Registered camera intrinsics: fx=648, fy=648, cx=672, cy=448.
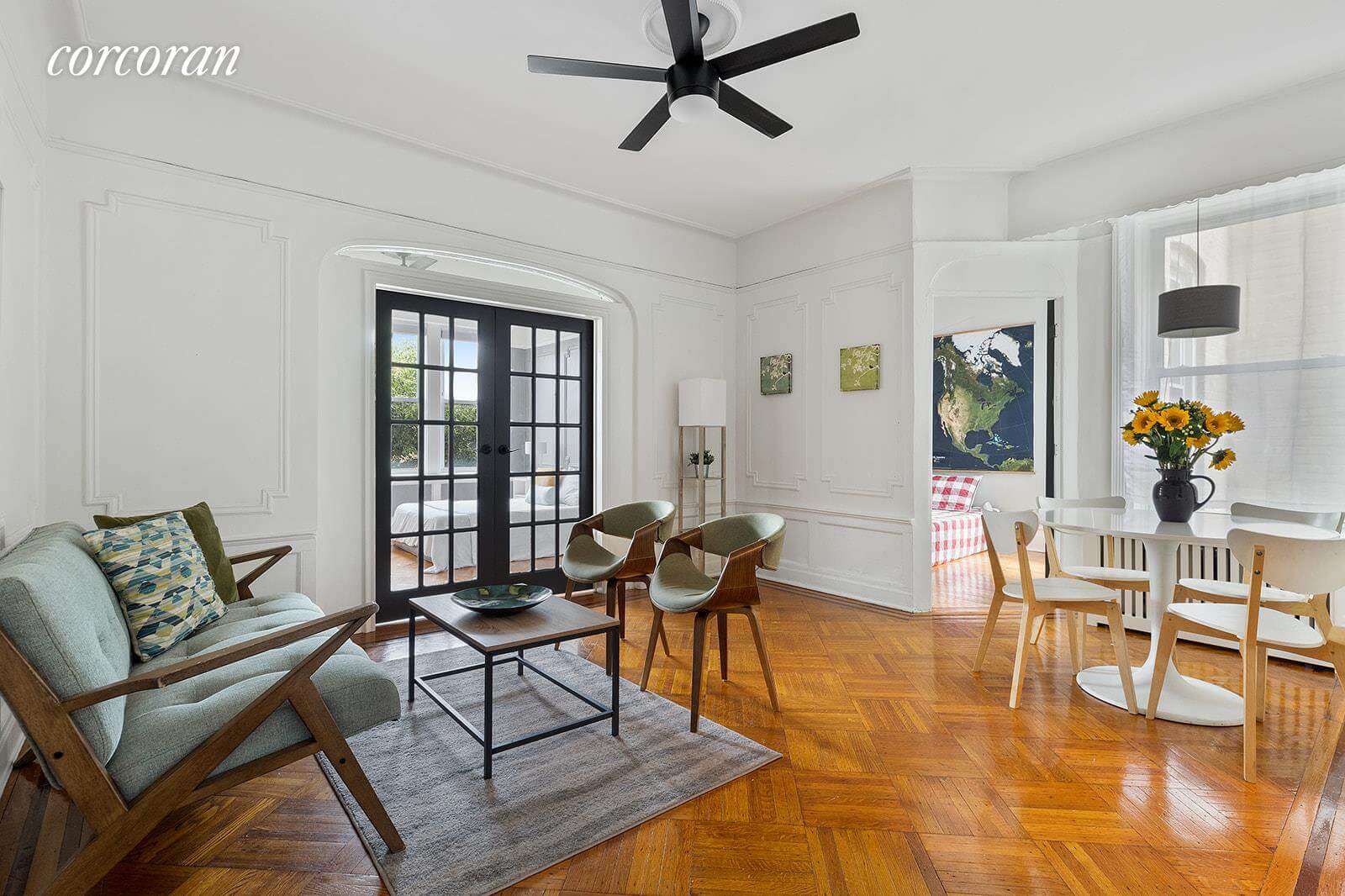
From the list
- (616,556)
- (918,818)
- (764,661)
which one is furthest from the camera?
(616,556)

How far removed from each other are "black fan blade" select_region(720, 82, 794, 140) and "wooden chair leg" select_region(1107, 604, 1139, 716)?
260 centimetres

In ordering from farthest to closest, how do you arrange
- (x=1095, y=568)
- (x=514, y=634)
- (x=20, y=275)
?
(x=1095, y=568), (x=20, y=275), (x=514, y=634)

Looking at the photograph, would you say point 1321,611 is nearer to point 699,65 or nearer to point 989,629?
point 989,629

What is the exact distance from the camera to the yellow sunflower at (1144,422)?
9.72ft

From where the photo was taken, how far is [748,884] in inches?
68.5

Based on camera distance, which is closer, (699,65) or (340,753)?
(340,753)

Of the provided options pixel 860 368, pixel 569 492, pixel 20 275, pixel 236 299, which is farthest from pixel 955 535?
pixel 20 275

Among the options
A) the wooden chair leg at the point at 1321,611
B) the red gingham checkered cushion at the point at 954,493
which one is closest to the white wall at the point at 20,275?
the wooden chair leg at the point at 1321,611

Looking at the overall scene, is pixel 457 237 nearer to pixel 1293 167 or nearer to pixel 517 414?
pixel 517 414

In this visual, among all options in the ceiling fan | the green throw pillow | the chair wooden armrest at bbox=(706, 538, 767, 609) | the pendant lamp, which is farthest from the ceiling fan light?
the green throw pillow

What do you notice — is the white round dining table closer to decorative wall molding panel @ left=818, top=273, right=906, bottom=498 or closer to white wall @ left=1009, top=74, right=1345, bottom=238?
decorative wall molding panel @ left=818, top=273, right=906, bottom=498

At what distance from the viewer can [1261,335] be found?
11.9ft

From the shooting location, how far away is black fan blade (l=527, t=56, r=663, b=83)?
8.38 ft

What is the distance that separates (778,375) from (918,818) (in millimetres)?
3834
